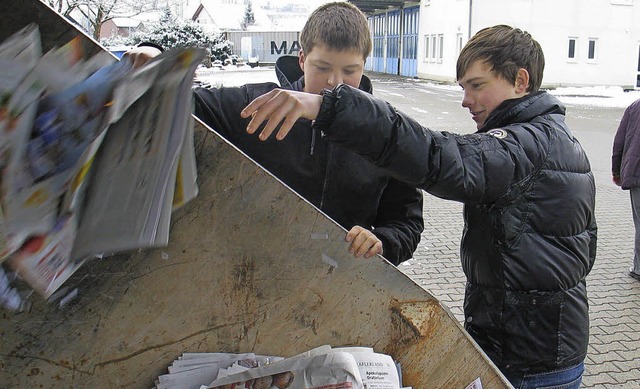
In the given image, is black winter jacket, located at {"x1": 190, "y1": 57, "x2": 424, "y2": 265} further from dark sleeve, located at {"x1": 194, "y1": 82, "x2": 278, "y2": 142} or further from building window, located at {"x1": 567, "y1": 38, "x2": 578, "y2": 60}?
building window, located at {"x1": 567, "y1": 38, "x2": 578, "y2": 60}

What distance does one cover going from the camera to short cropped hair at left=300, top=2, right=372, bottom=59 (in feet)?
6.56

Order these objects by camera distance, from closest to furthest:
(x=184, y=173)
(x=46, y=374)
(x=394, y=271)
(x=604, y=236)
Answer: (x=184, y=173)
(x=46, y=374)
(x=394, y=271)
(x=604, y=236)

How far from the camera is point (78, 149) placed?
102 centimetres

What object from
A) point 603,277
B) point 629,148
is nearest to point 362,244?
point 629,148

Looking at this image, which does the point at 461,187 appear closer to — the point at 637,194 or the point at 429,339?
the point at 429,339

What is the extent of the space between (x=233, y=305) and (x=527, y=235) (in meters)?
0.85

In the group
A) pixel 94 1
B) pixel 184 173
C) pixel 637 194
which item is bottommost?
A: pixel 637 194

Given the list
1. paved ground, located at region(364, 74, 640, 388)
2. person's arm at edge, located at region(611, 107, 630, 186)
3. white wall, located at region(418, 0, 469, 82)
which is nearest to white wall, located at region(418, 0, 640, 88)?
white wall, located at region(418, 0, 469, 82)

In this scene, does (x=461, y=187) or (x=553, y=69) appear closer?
(x=461, y=187)

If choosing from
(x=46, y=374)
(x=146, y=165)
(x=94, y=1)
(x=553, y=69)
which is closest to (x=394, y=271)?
(x=146, y=165)

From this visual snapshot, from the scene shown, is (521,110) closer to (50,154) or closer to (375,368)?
(375,368)

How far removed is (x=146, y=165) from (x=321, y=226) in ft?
1.64

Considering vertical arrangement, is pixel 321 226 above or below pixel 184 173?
below

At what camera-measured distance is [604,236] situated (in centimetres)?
694
